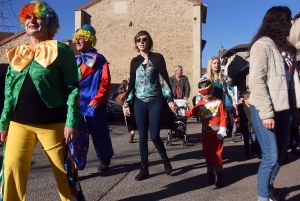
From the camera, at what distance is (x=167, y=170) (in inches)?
197

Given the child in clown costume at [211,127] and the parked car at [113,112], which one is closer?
the child in clown costume at [211,127]

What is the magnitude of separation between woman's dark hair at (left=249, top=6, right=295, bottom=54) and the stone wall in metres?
22.6

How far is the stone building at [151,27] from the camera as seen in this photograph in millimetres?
26062

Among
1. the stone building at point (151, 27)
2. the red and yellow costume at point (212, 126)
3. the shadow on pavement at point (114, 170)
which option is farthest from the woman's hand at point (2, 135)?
the stone building at point (151, 27)

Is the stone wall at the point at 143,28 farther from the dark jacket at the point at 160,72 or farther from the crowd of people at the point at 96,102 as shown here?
the crowd of people at the point at 96,102

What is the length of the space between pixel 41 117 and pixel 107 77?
215 cm

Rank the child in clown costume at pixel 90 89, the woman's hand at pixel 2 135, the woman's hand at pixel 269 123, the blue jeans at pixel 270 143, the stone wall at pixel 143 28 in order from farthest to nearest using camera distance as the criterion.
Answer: the stone wall at pixel 143 28 → the child in clown costume at pixel 90 89 → the blue jeans at pixel 270 143 → the woman's hand at pixel 269 123 → the woman's hand at pixel 2 135

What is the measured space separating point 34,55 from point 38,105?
0.42 m

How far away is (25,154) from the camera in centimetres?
286

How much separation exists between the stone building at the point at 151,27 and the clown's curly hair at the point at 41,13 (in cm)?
2291

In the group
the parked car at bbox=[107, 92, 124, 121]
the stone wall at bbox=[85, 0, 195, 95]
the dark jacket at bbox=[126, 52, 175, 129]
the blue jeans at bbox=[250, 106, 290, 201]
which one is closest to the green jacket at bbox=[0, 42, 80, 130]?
the blue jeans at bbox=[250, 106, 290, 201]

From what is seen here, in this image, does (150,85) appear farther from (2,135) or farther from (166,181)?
(2,135)

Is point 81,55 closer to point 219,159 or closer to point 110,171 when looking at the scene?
point 110,171

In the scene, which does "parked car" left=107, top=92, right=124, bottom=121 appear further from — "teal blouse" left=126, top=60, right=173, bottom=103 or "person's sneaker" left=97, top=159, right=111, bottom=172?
"teal blouse" left=126, top=60, right=173, bottom=103
